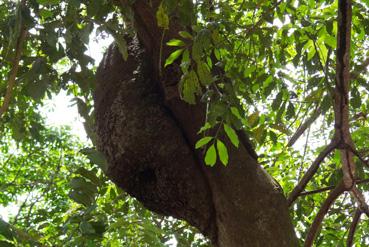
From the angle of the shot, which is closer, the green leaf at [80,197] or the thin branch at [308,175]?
the green leaf at [80,197]

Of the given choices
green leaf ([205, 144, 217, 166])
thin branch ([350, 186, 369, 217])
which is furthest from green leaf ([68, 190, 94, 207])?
thin branch ([350, 186, 369, 217])

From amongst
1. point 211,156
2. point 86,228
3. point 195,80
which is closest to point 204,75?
point 195,80

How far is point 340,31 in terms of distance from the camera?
4.98 ft

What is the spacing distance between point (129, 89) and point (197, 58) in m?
0.62

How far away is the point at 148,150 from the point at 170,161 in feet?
0.31

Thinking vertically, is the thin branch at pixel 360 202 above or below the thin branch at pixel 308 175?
below

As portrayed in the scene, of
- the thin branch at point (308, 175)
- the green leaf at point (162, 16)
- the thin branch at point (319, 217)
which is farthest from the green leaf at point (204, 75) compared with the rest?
the thin branch at point (319, 217)

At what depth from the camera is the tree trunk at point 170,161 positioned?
168 cm

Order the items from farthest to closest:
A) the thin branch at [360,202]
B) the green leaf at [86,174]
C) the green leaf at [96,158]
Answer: the thin branch at [360,202] < the green leaf at [86,174] < the green leaf at [96,158]

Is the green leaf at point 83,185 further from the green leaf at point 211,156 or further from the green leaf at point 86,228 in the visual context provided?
the green leaf at point 211,156

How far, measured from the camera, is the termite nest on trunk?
181 centimetres

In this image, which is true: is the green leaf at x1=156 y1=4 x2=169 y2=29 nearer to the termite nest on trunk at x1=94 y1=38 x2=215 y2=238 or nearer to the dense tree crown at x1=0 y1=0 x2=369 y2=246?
the dense tree crown at x1=0 y1=0 x2=369 y2=246

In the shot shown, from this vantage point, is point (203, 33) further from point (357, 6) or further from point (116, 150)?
point (357, 6)

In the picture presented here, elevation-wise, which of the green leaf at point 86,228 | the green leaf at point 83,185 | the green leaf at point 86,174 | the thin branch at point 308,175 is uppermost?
the thin branch at point 308,175
